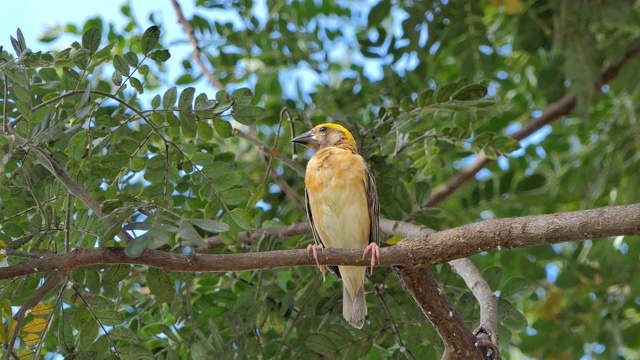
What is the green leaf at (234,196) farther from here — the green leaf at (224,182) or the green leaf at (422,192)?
the green leaf at (422,192)

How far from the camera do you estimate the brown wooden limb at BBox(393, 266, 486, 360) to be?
10.9 feet

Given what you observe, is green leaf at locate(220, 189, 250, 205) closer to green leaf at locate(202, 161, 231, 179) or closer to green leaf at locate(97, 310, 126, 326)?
green leaf at locate(202, 161, 231, 179)

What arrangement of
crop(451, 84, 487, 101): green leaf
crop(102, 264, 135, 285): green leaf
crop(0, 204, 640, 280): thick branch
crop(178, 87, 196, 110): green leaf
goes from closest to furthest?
1. crop(0, 204, 640, 280): thick branch
2. crop(102, 264, 135, 285): green leaf
3. crop(178, 87, 196, 110): green leaf
4. crop(451, 84, 487, 101): green leaf

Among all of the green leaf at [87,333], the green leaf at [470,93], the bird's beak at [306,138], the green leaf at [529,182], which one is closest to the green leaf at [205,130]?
the green leaf at [87,333]

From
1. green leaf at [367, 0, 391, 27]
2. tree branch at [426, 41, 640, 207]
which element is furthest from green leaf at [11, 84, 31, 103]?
tree branch at [426, 41, 640, 207]

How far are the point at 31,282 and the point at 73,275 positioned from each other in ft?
2.14

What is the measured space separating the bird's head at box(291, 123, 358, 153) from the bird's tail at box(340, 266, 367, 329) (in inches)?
32.5

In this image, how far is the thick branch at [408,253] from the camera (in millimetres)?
2947

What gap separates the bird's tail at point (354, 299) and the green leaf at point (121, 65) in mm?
1396

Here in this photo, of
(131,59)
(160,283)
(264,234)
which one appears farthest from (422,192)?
(131,59)

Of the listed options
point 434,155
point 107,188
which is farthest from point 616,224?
point 107,188

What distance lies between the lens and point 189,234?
119 inches

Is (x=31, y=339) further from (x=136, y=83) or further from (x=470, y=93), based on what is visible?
(x=470, y=93)

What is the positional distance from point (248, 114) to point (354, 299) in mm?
1107
